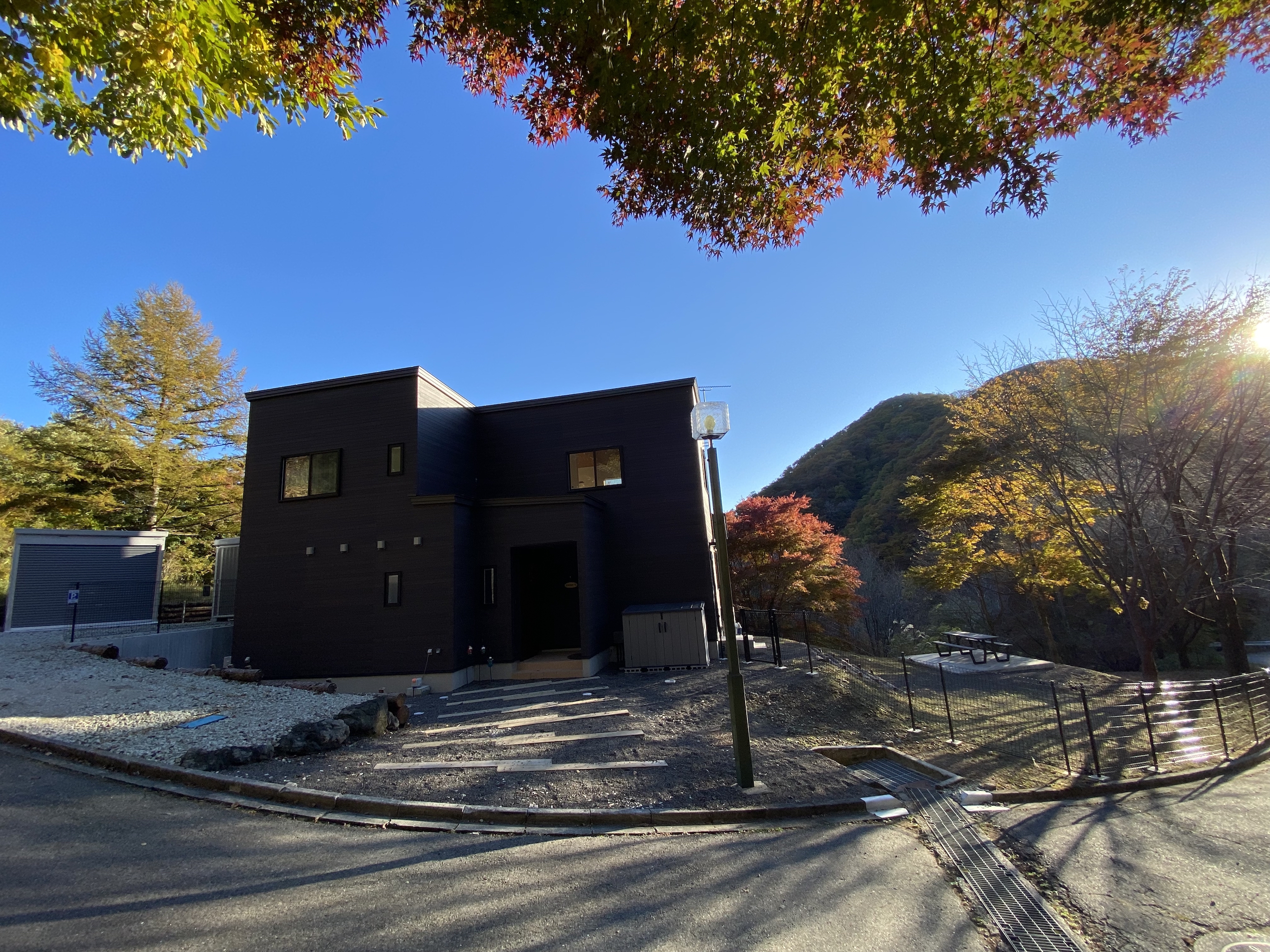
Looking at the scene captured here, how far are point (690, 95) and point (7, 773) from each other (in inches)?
339

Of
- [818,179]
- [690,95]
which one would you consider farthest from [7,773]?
[818,179]

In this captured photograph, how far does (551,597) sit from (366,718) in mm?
8070

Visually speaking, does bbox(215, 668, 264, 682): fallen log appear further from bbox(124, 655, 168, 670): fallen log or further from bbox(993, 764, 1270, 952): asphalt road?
bbox(993, 764, 1270, 952): asphalt road

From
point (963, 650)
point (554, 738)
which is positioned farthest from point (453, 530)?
point (963, 650)

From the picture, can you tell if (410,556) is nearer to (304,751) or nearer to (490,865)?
(304,751)

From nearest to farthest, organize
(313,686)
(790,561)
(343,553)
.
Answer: (313,686) < (343,553) < (790,561)

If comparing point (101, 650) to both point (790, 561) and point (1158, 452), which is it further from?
point (1158, 452)

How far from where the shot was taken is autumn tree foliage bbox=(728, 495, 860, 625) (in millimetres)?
20172

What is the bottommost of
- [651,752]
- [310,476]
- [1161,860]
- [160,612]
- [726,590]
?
[1161,860]

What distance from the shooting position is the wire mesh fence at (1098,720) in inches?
306

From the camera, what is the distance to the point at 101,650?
36.2ft

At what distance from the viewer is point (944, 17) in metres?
3.88

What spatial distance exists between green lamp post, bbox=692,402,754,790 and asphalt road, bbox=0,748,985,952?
38.9 inches

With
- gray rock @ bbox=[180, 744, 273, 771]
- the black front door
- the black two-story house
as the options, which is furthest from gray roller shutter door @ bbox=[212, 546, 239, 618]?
gray rock @ bbox=[180, 744, 273, 771]
